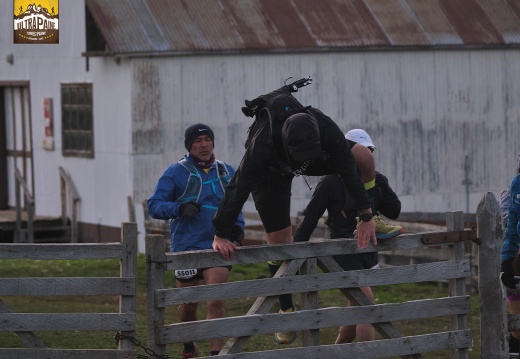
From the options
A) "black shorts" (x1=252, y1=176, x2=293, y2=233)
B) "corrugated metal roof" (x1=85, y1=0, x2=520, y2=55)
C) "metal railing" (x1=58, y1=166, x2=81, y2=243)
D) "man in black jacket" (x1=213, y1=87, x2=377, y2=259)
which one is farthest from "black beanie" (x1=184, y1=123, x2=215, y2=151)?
"metal railing" (x1=58, y1=166, x2=81, y2=243)

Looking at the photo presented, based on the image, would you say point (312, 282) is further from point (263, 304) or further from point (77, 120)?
point (77, 120)

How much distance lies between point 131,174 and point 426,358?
11.1 m

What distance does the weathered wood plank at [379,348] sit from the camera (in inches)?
338

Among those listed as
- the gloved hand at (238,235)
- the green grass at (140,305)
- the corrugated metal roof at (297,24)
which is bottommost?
the green grass at (140,305)

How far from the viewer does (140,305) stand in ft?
49.6

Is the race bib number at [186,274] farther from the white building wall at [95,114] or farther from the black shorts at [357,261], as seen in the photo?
the white building wall at [95,114]

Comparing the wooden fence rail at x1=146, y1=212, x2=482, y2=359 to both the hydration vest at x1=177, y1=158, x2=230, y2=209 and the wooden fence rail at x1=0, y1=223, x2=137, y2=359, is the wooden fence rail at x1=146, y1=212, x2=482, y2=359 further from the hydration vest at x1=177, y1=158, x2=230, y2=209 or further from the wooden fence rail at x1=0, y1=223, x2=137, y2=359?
the hydration vest at x1=177, y1=158, x2=230, y2=209

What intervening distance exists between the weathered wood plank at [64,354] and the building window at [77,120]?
15.2 metres

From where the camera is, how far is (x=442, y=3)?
25.7 metres

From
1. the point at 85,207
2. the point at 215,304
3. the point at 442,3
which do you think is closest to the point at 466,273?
the point at 215,304

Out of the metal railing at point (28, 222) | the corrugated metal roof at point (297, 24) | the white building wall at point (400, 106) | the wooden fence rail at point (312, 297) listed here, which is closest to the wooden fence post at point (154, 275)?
the wooden fence rail at point (312, 297)

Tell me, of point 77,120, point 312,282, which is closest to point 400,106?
point 77,120

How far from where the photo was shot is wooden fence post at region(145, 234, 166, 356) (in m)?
8.05

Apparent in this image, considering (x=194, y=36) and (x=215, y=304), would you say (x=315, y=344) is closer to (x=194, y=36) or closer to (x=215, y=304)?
(x=215, y=304)
